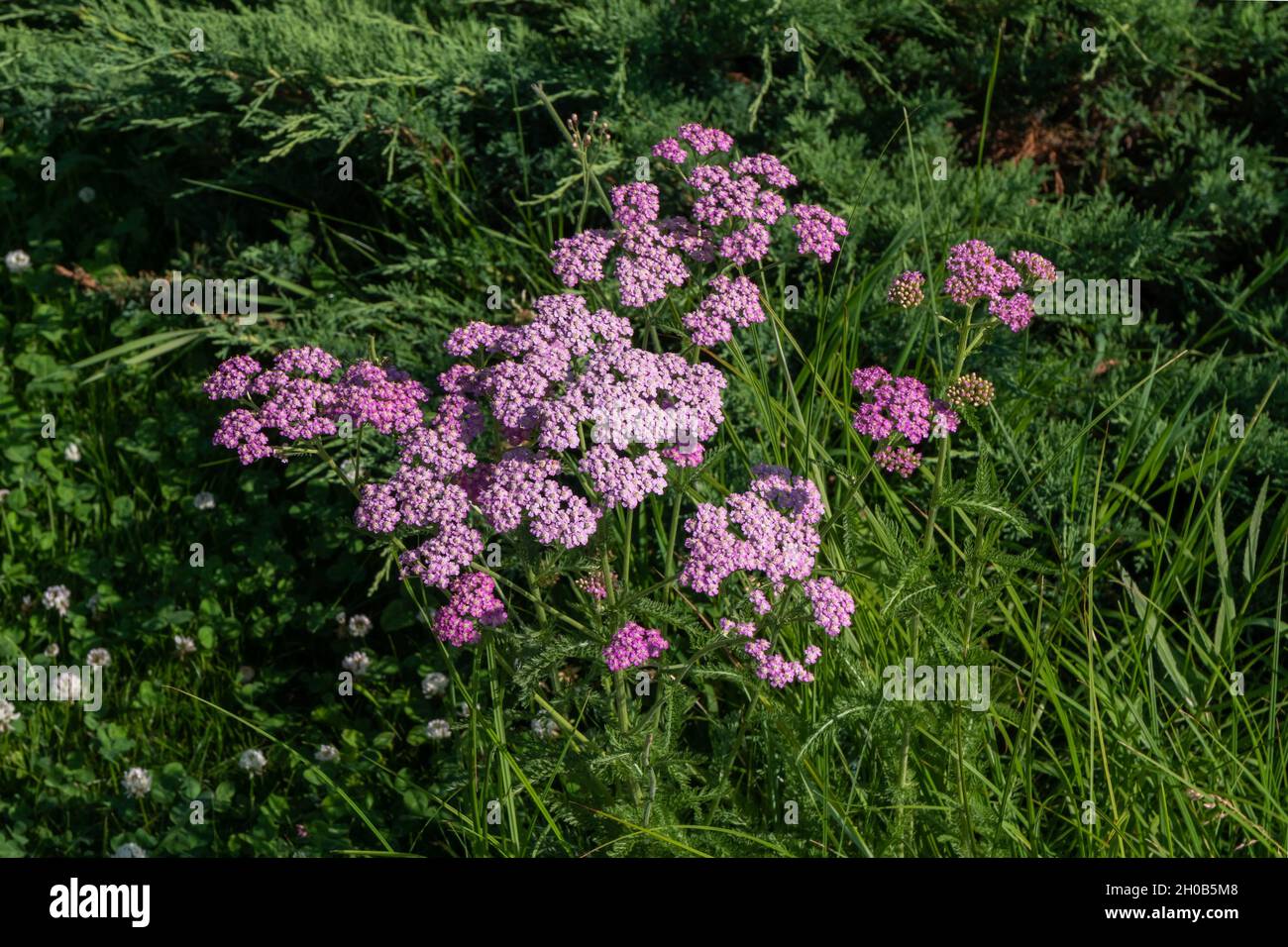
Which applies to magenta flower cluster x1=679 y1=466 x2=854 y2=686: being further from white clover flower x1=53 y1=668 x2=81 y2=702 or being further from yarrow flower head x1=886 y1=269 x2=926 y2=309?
white clover flower x1=53 y1=668 x2=81 y2=702

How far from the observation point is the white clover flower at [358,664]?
3.74 metres

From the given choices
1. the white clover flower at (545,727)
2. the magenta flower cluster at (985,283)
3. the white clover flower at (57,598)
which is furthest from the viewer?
the white clover flower at (57,598)

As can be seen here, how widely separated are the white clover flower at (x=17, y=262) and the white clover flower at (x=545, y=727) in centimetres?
291

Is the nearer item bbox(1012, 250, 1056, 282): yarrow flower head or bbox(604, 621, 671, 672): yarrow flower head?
bbox(604, 621, 671, 672): yarrow flower head

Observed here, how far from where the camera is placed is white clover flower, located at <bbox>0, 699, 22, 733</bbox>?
360 cm

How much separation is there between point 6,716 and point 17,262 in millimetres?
1936

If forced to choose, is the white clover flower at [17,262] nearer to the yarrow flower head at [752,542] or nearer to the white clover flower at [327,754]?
the white clover flower at [327,754]

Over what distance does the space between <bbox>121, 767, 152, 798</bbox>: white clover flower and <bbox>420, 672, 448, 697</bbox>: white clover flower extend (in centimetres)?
75

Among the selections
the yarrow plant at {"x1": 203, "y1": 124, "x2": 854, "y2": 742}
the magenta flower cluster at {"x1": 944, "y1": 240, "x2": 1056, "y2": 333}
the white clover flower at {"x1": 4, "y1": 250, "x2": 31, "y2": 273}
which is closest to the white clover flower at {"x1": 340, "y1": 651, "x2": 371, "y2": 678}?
the yarrow plant at {"x1": 203, "y1": 124, "x2": 854, "y2": 742}

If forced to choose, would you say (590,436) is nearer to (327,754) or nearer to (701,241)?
(701,241)

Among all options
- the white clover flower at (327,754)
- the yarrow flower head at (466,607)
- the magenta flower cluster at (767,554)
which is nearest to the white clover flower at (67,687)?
the white clover flower at (327,754)

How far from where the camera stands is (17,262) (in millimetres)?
4805

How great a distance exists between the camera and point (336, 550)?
4.12 meters

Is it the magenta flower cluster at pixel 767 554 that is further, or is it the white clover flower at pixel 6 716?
the white clover flower at pixel 6 716
